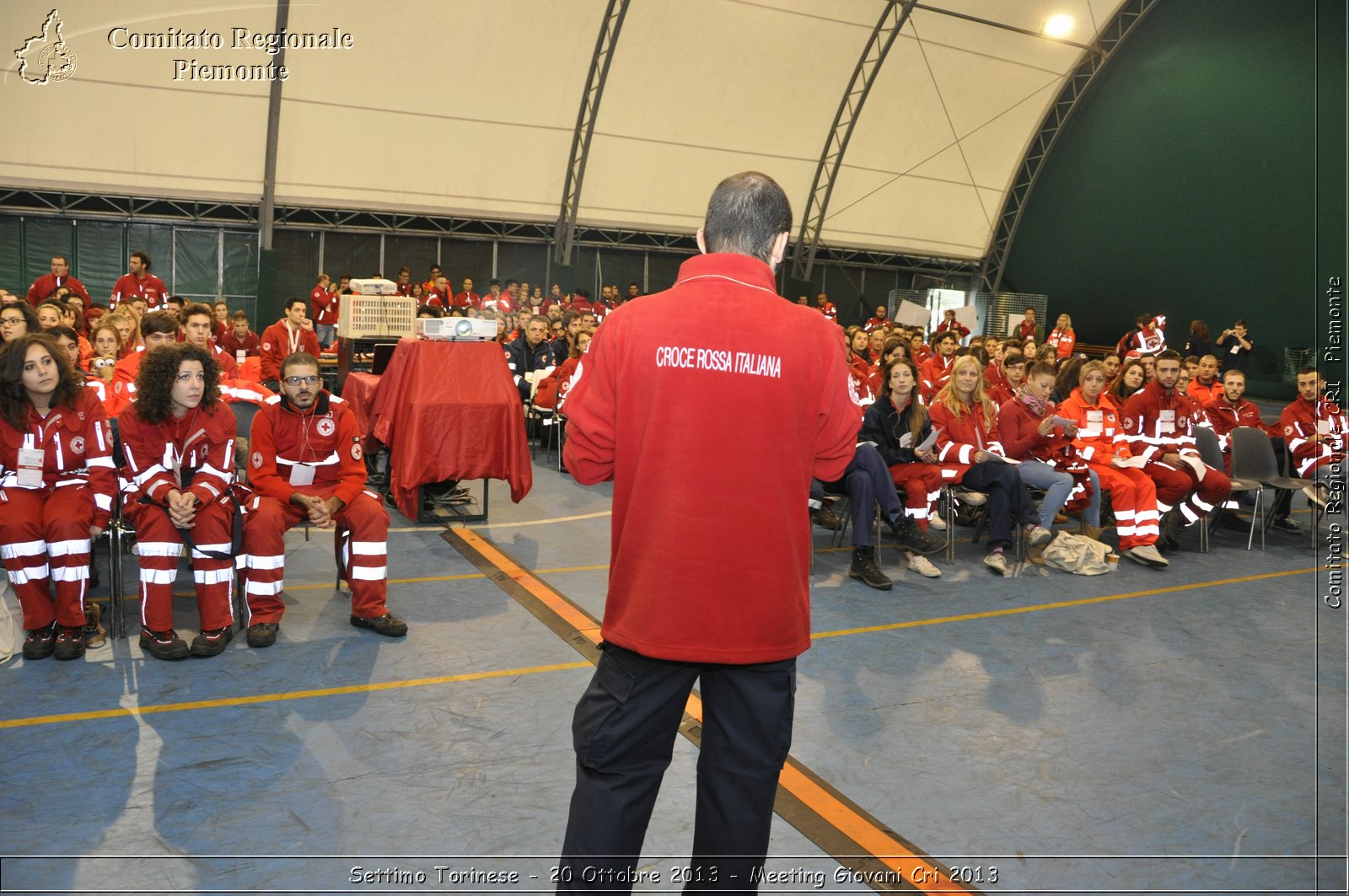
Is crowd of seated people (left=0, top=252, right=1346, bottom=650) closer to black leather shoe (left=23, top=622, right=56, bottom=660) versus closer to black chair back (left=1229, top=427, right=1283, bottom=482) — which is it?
black leather shoe (left=23, top=622, right=56, bottom=660)

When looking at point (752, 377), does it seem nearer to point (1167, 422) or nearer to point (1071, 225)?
point (1167, 422)

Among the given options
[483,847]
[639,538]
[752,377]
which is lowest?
[483,847]

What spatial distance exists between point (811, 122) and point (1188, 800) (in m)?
17.9

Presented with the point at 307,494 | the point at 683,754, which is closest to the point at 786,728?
the point at 683,754

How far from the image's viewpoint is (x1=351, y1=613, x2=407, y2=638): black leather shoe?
475 cm

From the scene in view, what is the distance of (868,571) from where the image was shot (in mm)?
6062

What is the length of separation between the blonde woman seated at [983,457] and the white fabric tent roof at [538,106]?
40.0 ft

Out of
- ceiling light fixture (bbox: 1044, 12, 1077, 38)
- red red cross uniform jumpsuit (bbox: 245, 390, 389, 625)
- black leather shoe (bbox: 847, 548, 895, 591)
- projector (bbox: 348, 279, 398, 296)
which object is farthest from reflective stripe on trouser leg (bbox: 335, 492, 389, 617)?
ceiling light fixture (bbox: 1044, 12, 1077, 38)

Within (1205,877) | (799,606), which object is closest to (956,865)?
(1205,877)

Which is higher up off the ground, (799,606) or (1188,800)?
(799,606)

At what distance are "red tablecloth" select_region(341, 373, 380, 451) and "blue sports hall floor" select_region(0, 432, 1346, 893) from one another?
1.94 m

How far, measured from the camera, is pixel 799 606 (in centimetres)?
209

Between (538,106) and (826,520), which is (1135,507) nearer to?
(826,520)

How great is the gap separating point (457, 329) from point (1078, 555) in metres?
4.65
